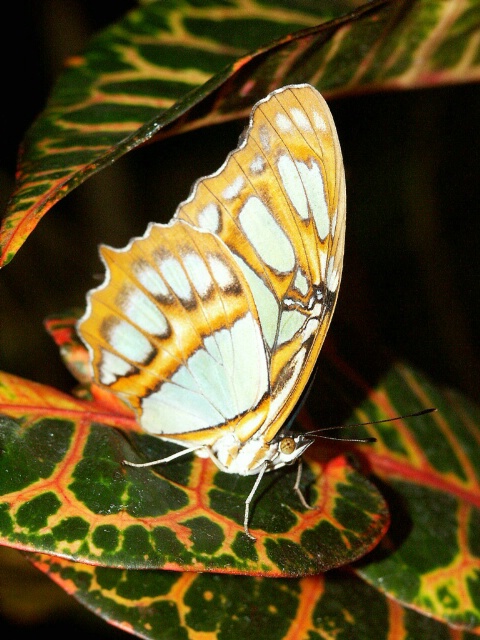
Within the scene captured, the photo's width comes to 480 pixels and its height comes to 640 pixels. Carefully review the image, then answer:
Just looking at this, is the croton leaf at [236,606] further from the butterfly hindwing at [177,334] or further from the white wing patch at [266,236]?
the white wing patch at [266,236]

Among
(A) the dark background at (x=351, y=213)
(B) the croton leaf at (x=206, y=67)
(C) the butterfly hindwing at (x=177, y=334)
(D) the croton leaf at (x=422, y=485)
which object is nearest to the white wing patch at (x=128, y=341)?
(C) the butterfly hindwing at (x=177, y=334)

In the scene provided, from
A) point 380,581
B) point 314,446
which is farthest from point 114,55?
point 380,581

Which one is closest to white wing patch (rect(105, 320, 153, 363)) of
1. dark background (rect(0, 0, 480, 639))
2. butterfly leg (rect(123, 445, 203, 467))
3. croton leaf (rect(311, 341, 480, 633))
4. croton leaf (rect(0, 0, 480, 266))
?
butterfly leg (rect(123, 445, 203, 467))

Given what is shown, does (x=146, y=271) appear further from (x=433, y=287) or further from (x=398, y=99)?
(x=398, y=99)

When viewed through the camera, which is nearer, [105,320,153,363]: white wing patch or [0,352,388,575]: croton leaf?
[0,352,388,575]: croton leaf

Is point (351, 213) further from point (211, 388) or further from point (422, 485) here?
point (211, 388)

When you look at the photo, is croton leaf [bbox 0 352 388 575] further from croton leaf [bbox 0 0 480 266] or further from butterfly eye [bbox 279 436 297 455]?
croton leaf [bbox 0 0 480 266]
